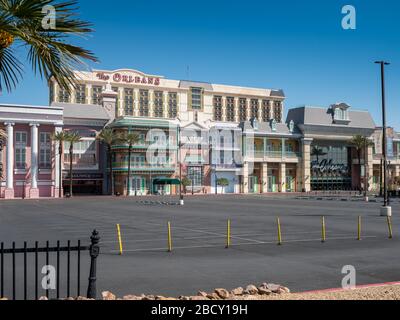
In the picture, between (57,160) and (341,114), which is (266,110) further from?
(57,160)

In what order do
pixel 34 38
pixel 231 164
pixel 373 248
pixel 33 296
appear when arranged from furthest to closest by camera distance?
1. pixel 231 164
2. pixel 373 248
3. pixel 33 296
4. pixel 34 38

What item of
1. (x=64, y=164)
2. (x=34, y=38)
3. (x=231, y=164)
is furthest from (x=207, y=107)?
(x=34, y=38)

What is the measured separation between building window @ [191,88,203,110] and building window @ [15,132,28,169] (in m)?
81.4

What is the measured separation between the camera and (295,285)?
11117mm

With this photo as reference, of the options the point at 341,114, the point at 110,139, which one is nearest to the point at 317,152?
the point at 341,114

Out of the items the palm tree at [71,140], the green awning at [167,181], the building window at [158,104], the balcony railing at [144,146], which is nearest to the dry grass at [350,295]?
the palm tree at [71,140]

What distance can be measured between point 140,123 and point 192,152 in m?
11.1

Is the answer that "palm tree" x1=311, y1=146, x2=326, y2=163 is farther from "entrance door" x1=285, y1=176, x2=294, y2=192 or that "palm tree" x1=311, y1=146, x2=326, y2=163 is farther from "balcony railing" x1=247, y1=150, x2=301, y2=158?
"entrance door" x1=285, y1=176, x2=294, y2=192

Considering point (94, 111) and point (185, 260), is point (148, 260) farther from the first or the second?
point (94, 111)

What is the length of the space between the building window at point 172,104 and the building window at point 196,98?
6.31m

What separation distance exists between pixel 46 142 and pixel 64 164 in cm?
539

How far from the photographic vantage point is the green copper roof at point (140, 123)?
83.6 m

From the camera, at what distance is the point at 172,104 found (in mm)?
149125
